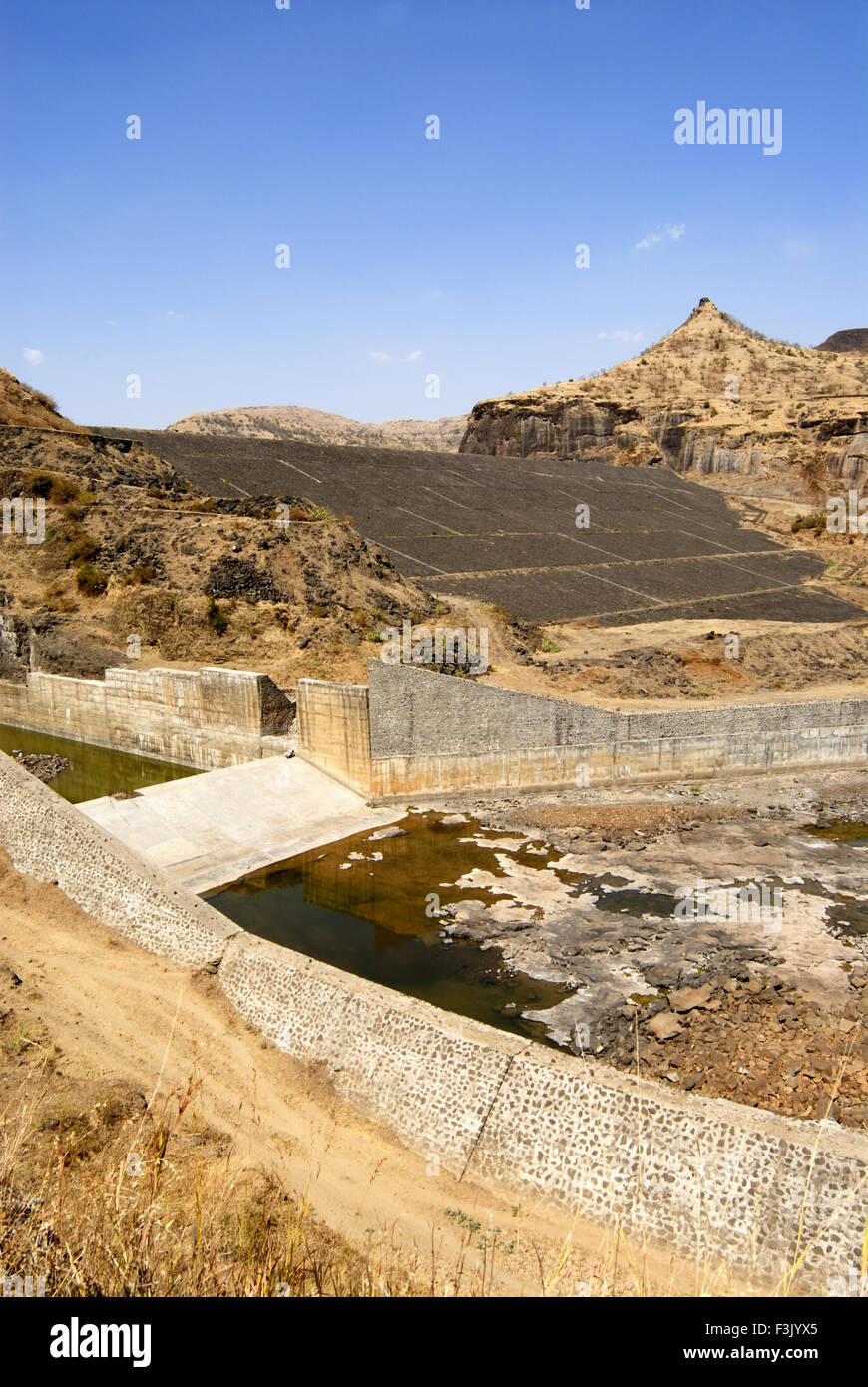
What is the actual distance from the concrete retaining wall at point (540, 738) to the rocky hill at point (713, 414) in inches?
1710

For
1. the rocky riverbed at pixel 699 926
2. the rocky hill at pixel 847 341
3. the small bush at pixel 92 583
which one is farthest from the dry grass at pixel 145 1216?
the rocky hill at pixel 847 341

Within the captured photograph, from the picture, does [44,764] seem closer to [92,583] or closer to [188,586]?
[188,586]

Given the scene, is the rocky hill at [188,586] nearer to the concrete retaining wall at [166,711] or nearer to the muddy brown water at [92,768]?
the concrete retaining wall at [166,711]

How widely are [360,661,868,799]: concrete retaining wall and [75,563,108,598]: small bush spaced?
14.0 m

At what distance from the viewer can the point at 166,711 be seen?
24.5 meters

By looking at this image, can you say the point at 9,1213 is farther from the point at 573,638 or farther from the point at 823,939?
the point at 573,638

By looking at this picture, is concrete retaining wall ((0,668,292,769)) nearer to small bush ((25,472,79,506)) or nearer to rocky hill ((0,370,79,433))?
small bush ((25,472,79,506))

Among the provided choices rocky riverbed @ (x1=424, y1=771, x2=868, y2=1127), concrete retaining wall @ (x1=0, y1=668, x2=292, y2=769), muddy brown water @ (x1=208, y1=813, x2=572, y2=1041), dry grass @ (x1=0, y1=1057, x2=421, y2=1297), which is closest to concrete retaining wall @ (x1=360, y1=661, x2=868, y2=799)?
rocky riverbed @ (x1=424, y1=771, x2=868, y2=1127)

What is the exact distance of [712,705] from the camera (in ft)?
84.7

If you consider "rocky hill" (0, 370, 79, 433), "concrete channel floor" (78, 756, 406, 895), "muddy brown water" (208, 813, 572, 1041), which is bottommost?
"muddy brown water" (208, 813, 572, 1041)

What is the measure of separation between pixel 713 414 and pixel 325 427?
7911cm

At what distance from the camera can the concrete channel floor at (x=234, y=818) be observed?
1773cm

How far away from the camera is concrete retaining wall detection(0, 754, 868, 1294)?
7.81 metres
